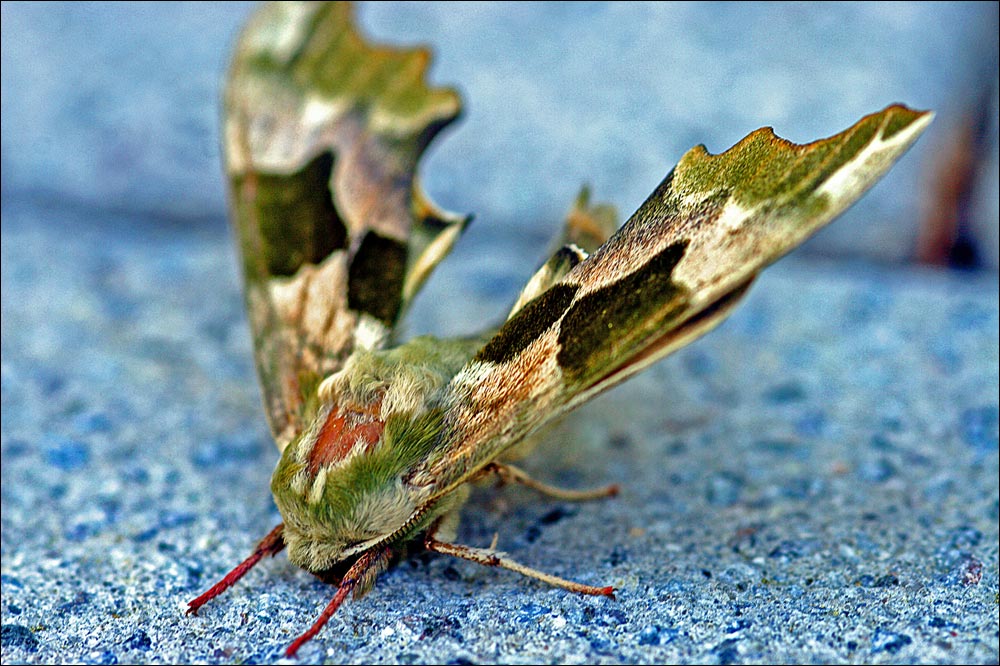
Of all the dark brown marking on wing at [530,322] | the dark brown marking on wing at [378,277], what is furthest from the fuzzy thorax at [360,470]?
the dark brown marking on wing at [378,277]

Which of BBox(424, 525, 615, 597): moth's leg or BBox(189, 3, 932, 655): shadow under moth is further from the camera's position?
BBox(424, 525, 615, 597): moth's leg

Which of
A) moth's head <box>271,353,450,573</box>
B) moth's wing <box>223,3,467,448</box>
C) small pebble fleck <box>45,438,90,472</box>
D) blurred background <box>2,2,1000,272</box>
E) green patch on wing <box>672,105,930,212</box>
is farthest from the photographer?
blurred background <box>2,2,1000,272</box>

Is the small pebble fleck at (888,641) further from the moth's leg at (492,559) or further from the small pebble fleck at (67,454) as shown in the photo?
the small pebble fleck at (67,454)

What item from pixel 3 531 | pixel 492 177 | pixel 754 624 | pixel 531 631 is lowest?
pixel 754 624

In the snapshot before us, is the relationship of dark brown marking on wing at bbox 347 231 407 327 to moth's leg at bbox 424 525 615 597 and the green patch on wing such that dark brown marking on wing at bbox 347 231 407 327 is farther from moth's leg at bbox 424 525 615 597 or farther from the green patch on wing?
the green patch on wing

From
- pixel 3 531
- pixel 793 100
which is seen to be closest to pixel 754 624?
pixel 3 531

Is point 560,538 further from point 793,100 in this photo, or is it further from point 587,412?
point 793,100

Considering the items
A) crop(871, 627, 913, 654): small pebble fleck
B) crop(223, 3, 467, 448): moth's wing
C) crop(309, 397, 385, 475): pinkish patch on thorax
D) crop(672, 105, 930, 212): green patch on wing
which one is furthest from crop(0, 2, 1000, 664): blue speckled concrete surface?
crop(672, 105, 930, 212): green patch on wing
